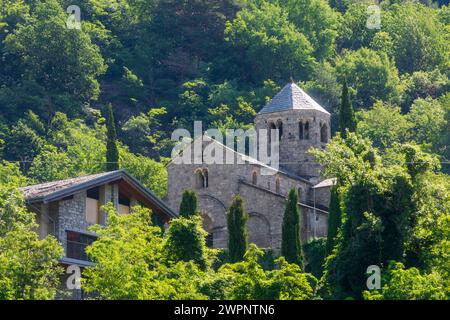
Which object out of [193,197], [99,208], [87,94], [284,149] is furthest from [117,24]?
[99,208]

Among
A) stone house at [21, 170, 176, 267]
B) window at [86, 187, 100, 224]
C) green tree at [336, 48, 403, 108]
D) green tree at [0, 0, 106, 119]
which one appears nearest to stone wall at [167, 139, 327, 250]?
stone house at [21, 170, 176, 267]

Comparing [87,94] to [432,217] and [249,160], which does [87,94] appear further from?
[432,217]

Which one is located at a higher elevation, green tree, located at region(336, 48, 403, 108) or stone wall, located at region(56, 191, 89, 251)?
green tree, located at region(336, 48, 403, 108)

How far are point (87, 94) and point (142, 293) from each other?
3699 inches

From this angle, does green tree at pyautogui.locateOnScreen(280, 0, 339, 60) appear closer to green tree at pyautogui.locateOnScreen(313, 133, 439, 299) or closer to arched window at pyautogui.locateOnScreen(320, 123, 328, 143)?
arched window at pyautogui.locateOnScreen(320, 123, 328, 143)

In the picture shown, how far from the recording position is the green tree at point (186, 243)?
76312mm

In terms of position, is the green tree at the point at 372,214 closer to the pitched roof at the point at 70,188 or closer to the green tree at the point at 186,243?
the green tree at the point at 186,243

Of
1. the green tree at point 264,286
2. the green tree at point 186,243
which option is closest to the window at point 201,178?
the green tree at point 186,243

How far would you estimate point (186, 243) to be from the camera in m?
76.8

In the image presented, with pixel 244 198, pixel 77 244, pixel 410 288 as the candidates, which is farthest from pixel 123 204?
pixel 244 198

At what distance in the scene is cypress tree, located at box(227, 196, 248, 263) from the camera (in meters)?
96.1

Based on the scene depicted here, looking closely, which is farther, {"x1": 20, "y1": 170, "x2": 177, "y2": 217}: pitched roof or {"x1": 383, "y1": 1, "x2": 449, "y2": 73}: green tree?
{"x1": 383, "y1": 1, "x2": 449, "y2": 73}: green tree

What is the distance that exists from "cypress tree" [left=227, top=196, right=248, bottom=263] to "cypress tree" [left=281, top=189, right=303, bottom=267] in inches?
92.0

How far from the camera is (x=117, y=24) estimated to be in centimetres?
17425
